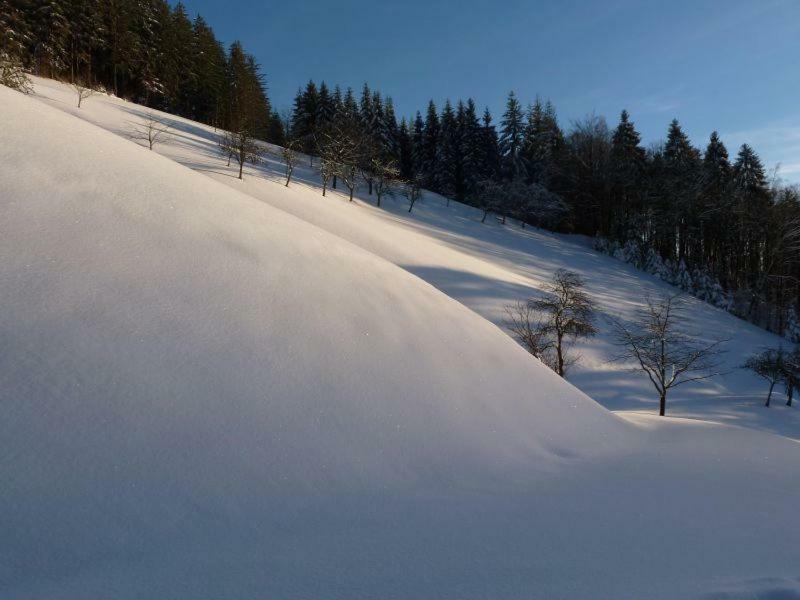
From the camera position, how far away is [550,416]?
7.05 m

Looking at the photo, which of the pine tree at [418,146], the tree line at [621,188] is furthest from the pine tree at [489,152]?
the pine tree at [418,146]

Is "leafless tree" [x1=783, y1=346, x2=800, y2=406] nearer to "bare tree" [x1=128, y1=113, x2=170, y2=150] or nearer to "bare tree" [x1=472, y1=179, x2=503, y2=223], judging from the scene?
"bare tree" [x1=472, y1=179, x2=503, y2=223]

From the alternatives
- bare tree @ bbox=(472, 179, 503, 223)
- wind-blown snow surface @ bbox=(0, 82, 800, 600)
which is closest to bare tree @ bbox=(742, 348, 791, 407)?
wind-blown snow surface @ bbox=(0, 82, 800, 600)

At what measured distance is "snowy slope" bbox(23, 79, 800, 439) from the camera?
19.5 meters

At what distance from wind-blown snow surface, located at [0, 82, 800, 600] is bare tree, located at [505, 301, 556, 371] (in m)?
9.47

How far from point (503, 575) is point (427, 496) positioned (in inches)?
52.1

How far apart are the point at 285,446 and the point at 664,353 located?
18.7 metres

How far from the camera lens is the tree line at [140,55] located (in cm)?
3641

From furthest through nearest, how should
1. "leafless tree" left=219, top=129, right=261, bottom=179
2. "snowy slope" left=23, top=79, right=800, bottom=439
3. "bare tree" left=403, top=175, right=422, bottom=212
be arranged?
"bare tree" left=403, top=175, right=422, bottom=212, "leafless tree" left=219, top=129, right=261, bottom=179, "snowy slope" left=23, top=79, right=800, bottom=439

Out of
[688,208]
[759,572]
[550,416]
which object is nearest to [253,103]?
[688,208]

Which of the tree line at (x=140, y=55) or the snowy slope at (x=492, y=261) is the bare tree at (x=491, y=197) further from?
the tree line at (x=140, y=55)

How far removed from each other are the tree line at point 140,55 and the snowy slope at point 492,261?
16.0 feet

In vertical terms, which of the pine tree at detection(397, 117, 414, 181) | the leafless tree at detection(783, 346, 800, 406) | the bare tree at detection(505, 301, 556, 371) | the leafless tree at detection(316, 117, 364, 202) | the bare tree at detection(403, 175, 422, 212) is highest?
the pine tree at detection(397, 117, 414, 181)

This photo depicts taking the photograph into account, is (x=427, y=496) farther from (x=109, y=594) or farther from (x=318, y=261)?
(x=318, y=261)
